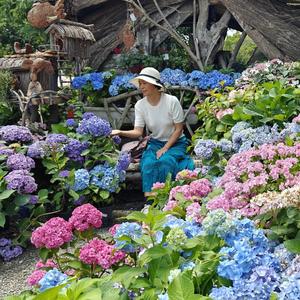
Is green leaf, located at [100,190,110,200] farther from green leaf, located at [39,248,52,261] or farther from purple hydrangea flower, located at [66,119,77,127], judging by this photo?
green leaf, located at [39,248,52,261]

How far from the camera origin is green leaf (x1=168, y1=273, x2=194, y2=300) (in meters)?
1.30

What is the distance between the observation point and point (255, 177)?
204 cm

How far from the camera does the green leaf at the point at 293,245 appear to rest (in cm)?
153

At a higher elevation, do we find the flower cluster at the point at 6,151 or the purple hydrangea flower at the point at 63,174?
the flower cluster at the point at 6,151

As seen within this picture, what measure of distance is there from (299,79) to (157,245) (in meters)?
3.51

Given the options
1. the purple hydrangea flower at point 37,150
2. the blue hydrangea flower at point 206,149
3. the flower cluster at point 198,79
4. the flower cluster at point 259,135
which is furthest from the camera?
the flower cluster at point 198,79

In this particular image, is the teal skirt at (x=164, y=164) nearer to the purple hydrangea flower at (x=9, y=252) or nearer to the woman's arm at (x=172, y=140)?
the woman's arm at (x=172, y=140)

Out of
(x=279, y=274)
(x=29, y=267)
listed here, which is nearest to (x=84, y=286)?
(x=279, y=274)

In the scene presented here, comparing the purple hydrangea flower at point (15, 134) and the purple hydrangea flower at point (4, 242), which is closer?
the purple hydrangea flower at point (4, 242)

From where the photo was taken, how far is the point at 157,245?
1.63m

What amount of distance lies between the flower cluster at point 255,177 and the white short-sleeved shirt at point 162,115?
2308 millimetres

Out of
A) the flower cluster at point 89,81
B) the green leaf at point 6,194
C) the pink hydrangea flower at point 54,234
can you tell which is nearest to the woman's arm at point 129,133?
the green leaf at point 6,194

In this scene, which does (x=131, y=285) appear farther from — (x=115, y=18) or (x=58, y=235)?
(x=115, y=18)

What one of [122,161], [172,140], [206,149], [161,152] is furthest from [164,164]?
[206,149]
